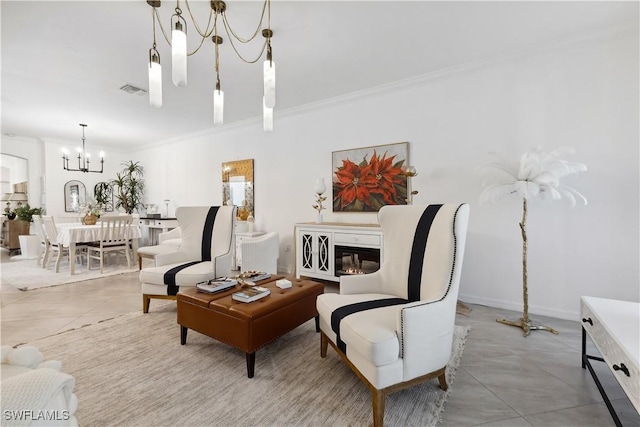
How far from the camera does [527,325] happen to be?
2.43 metres

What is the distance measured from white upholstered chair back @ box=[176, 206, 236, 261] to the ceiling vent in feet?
5.43

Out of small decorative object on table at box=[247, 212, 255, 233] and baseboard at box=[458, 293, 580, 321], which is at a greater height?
small decorative object on table at box=[247, 212, 255, 233]

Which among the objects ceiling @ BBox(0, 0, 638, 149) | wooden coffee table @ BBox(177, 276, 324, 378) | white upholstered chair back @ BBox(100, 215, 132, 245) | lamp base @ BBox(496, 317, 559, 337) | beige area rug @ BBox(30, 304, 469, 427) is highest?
ceiling @ BBox(0, 0, 638, 149)

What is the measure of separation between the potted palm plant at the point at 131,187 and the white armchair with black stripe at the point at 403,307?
6829mm

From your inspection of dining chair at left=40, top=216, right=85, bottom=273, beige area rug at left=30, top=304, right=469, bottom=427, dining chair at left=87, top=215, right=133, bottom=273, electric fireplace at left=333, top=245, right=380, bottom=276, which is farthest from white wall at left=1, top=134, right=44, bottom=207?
electric fireplace at left=333, top=245, right=380, bottom=276

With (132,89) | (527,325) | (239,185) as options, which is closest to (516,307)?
(527,325)

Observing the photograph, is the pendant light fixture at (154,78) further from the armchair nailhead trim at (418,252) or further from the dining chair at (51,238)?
the dining chair at (51,238)

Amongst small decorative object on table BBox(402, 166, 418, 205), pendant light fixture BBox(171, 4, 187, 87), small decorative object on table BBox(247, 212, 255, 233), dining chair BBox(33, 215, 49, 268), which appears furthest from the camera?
dining chair BBox(33, 215, 49, 268)

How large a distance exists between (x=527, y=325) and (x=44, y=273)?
6436 millimetres

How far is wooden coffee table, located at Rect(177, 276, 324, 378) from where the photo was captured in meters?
1.80

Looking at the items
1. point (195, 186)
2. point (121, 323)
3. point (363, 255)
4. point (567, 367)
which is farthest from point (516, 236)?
point (195, 186)

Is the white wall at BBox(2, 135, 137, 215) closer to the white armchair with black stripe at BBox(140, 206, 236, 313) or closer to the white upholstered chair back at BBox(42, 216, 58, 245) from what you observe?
the white upholstered chair back at BBox(42, 216, 58, 245)

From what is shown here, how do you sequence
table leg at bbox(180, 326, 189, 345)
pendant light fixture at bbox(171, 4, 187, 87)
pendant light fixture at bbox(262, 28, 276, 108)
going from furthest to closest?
table leg at bbox(180, 326, 189, 345) → pendant light fixture at bbox(262, 28, 276, 108) → pendant light fixture at bbox(171, 4, 187, 87)

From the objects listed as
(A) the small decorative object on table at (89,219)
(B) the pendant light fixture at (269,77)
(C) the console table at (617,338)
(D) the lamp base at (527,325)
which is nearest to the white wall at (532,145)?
(D) the lamp base at (527,325)
